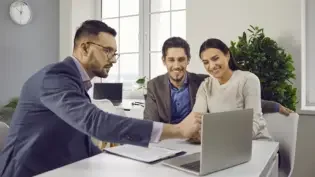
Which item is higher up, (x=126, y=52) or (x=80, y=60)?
(x=126, y=52)

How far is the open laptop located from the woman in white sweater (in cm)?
52

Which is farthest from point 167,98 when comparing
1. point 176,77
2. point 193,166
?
point 193,166

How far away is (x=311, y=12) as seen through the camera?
8.79ft

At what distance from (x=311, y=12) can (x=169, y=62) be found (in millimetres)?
1502

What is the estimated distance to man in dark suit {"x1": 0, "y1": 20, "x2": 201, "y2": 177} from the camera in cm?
105

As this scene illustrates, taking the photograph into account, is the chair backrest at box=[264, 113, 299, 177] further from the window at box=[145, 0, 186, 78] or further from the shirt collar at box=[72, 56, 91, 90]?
the window at box=[145, 0, 186, 78]

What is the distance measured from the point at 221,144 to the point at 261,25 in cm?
244

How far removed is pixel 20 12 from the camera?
398 cm

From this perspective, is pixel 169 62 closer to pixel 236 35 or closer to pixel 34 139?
pixel 34 139

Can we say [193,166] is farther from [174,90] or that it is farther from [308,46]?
[308,46]

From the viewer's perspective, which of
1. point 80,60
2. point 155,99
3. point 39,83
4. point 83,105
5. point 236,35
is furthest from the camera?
point 236,35

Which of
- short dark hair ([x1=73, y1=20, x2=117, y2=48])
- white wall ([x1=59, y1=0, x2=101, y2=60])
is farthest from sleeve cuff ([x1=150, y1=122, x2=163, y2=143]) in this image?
white wall ([x1=59, y1=0, x2=101, y2=60])

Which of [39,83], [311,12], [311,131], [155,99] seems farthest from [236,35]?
[39,83]

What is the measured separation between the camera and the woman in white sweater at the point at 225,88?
1.72 m
